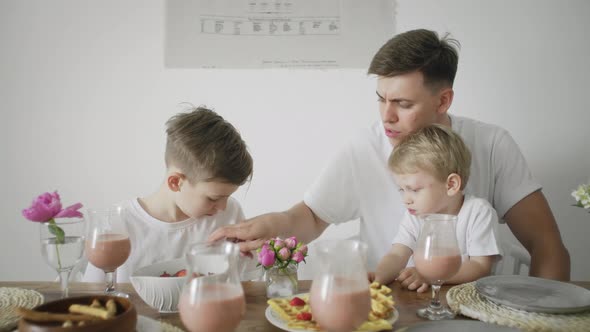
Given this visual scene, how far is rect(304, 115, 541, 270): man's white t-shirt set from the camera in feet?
6.20

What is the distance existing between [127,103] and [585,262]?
2497mm

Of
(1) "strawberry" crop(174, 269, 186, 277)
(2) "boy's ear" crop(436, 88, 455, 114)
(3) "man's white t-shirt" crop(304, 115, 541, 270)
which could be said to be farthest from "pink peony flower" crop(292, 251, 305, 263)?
(2) "boy's ear" crop(436, 88, 455, 114)

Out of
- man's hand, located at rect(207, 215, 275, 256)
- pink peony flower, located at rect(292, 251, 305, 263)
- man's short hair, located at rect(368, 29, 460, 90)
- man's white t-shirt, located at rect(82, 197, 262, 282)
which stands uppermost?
man's short hair, located at rect(368, 29, 460, 90)

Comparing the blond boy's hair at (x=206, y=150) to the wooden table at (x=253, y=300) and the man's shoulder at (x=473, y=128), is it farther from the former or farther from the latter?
the man's shoulder at (x=473, y=128)

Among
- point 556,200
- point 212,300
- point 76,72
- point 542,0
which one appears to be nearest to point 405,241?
point 212,300

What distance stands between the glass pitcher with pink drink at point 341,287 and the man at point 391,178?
0.77m

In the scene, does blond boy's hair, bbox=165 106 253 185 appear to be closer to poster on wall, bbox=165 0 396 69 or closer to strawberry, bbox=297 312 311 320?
strawberry, bbox=297 312 311 320

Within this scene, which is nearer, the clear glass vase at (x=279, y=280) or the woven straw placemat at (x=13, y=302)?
the woven straw placemat at (x=13, y=302)

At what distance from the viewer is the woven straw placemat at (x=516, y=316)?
994 mm

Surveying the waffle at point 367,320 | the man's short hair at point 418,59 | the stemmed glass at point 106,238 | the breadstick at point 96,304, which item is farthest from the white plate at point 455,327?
the man's short hair at point 418,59

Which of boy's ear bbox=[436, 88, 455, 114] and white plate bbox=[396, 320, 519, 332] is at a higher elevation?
boy's ear bbox=[436, 88, 455, 114]

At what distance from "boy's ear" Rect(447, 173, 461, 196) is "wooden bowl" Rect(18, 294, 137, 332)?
3.84 feet

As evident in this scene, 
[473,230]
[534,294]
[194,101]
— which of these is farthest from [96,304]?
[194,101]

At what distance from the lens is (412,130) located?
1854 millimetres
